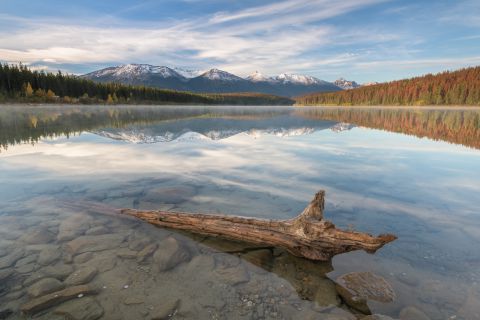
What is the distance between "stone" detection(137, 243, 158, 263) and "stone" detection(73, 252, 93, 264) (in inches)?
40.4

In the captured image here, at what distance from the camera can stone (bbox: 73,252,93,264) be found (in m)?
6.12

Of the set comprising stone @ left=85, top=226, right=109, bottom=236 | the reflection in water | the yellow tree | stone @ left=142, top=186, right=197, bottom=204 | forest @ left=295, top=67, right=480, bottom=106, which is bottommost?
stone @ left=85, top=226, right=109, bottom=236

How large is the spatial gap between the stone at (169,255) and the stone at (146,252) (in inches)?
4.8

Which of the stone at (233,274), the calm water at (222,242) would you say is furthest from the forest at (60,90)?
the stone at (233,274)

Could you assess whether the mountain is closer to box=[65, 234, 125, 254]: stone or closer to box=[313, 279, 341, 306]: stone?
box=[65, 234, 125, 254]: stone

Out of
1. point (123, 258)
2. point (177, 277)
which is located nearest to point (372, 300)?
point (177, 277)

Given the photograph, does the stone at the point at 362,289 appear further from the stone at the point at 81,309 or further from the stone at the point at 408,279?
the stone at the point at 81,309

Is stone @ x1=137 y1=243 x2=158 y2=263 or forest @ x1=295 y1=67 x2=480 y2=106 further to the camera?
forest @ x1=295 y1=67 x2=480 y2=106

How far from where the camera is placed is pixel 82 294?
5129 mm

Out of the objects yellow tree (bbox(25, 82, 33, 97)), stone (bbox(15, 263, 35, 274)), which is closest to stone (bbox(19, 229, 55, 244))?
stone (bbox(15, 263, 35, 274))

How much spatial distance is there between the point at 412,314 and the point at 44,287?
643 centimetres

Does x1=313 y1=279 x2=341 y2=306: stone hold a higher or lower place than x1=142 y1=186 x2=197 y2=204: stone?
lower

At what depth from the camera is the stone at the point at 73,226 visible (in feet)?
23.4

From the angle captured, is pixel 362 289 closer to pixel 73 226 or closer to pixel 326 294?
pixel 326 294
